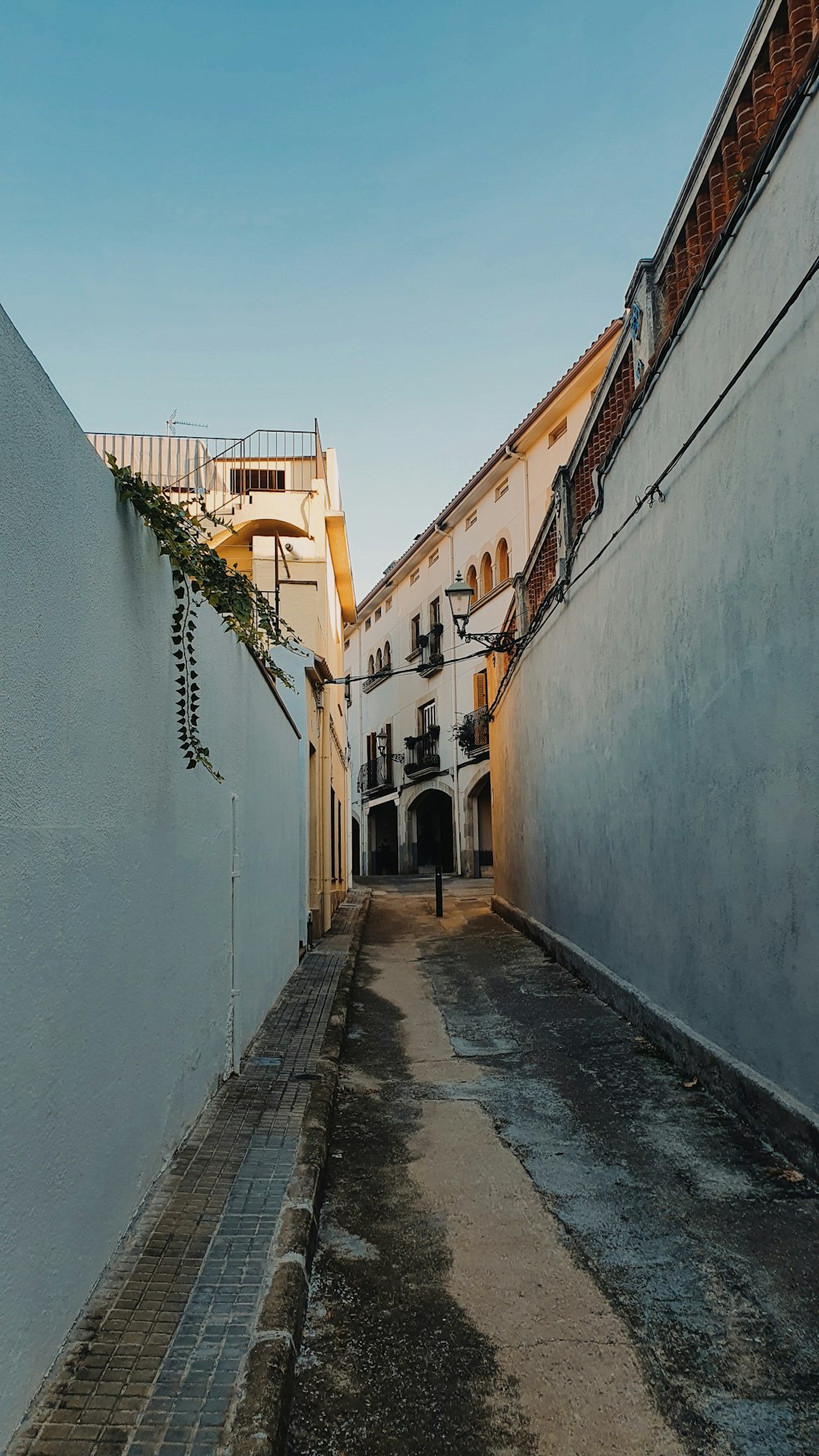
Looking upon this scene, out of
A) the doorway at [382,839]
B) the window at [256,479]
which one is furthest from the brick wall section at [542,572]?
the doorway at [382,839]

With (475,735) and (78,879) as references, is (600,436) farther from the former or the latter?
(475,735)

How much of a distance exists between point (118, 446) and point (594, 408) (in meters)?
12.8

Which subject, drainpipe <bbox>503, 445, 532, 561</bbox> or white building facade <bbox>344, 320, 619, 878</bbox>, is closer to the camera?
white building facade <bbox>344, 320, 619, 878</bbox>

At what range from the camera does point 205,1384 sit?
2.37 m

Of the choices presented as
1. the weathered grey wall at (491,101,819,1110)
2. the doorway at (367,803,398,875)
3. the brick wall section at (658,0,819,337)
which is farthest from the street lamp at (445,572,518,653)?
the doorway at (367,803,398,875)

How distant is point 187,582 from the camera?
3863mm

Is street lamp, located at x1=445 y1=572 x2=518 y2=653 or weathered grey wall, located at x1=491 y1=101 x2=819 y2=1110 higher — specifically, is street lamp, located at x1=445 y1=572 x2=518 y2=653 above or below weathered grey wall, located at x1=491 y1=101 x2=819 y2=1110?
above

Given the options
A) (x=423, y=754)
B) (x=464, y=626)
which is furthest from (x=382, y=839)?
(x=464, y=626)

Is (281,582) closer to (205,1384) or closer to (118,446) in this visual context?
(118,446)

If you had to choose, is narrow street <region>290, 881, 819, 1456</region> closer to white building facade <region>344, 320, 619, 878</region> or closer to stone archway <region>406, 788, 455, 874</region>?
white building facade <region>344, 320, 619, 878</region>

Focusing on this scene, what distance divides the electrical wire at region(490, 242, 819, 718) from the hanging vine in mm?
2529

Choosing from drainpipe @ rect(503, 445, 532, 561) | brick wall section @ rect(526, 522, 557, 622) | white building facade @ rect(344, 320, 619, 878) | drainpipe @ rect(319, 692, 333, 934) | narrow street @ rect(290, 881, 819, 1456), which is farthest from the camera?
drainpipe @ rect(503, 445, 532, 561)

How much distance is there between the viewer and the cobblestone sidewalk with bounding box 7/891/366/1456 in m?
2.18

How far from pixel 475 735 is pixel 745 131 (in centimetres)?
2110
